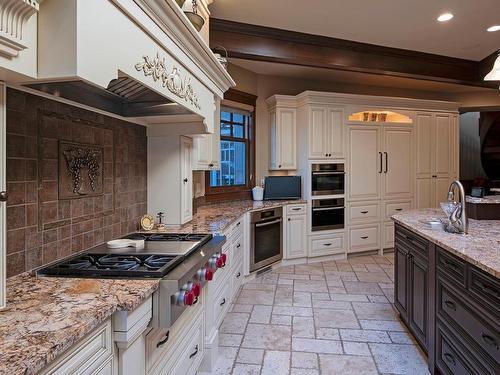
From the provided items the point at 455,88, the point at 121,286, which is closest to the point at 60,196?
the point at 121,286

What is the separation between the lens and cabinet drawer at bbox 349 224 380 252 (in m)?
5.04

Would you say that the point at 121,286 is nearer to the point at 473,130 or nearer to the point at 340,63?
the point at 340,63

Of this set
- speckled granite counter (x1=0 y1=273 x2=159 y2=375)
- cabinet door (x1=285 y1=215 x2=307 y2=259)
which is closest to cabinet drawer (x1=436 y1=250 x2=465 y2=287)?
speckled granite counter (x1=0 y1=273 x2=159 y2=375)

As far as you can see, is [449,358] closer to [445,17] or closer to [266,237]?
[266,237]

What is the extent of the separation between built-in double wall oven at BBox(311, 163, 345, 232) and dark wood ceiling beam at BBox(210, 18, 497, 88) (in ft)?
4.58

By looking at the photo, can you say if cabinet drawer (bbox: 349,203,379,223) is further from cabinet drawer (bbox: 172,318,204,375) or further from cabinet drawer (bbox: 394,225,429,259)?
cabinet drawer (bbox: 172,318,204,375)

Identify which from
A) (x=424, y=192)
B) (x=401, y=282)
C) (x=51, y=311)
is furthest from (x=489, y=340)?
(x=424, y=192)

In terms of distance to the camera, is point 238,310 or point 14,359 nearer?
point 14,359

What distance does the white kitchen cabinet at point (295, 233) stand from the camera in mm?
4582

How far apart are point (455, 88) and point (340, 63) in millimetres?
3045

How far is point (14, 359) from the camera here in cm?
72

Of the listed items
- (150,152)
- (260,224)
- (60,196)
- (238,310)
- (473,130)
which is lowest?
(238,310)

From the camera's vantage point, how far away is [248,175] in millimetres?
4965

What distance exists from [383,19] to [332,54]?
0.71m
